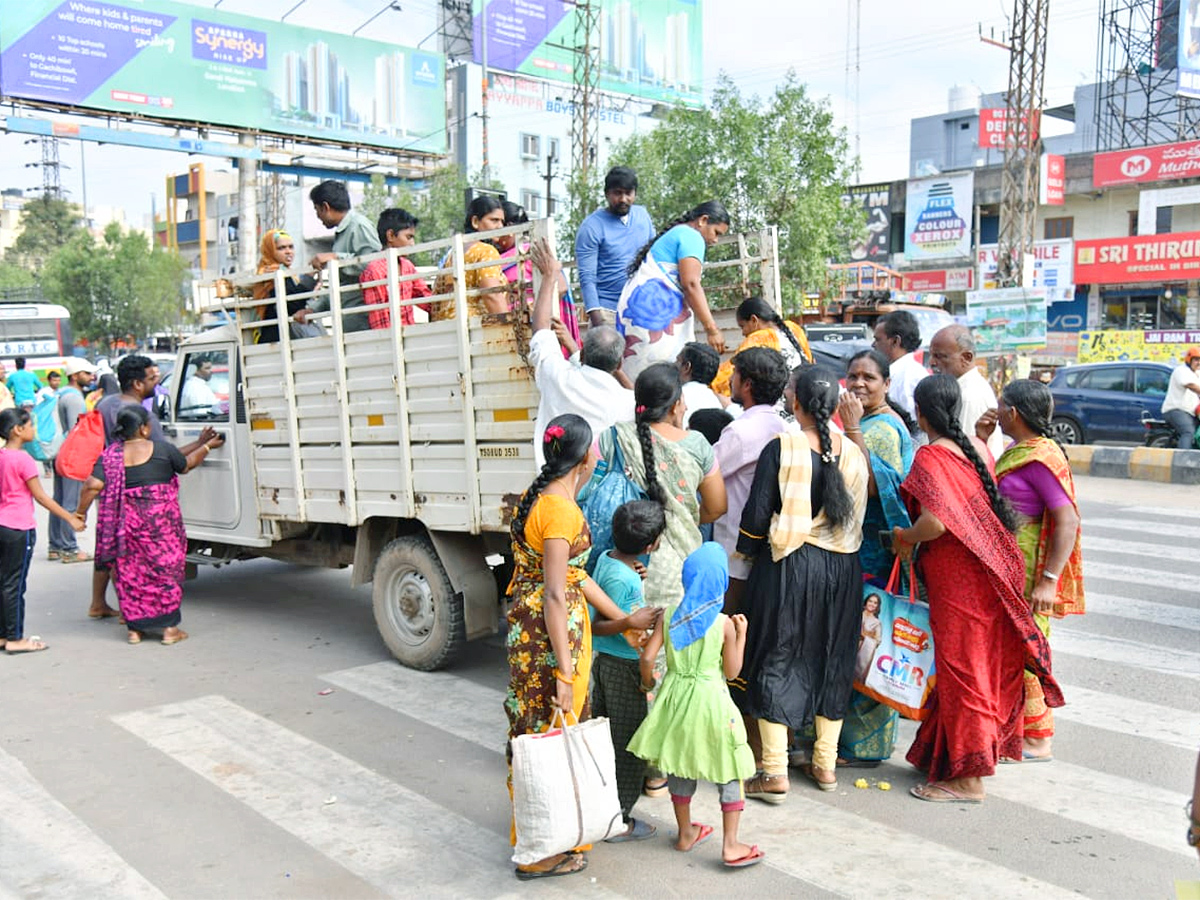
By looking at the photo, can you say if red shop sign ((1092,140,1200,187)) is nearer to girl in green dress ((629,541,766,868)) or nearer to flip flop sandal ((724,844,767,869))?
girl in green dress ((629,541,766,868))

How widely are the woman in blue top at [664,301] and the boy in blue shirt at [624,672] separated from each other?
6.13 feet

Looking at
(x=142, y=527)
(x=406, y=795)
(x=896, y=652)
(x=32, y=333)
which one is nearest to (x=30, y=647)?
(x=142, y=527)

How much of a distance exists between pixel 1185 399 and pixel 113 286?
4843 centimetres

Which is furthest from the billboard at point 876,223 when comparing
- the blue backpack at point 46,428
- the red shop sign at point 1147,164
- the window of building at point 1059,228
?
the blue backpack at point 46,428

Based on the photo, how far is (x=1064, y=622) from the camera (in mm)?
6770

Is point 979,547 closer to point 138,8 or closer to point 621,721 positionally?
point 621,721

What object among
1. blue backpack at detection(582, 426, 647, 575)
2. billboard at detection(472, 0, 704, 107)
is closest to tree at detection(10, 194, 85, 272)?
billboard at detection(472, 0, 704, 107)

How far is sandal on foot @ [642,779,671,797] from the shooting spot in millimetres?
4234

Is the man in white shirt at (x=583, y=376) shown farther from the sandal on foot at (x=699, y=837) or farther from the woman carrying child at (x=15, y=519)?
the woman carrying child at (x=15, y=519)

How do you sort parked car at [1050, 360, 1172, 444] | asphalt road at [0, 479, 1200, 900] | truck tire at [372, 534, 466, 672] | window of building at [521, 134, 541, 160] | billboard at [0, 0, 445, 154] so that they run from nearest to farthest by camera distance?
asphalt road at [0, 479, 1200, 900] → truck tire at [372, 534, 466, 672] → parked car at [1050, 360, 1172, 444] → billboard at [0, 0, 445, 154] → window of building at [521, 134, 541, 160]

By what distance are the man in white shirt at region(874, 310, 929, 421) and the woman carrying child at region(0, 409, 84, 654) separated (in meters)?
5.00

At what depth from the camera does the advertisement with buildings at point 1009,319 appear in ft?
52.4

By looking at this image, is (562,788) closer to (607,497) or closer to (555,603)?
(555,603)

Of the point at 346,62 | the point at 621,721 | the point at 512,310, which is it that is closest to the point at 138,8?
the point at 346,62
